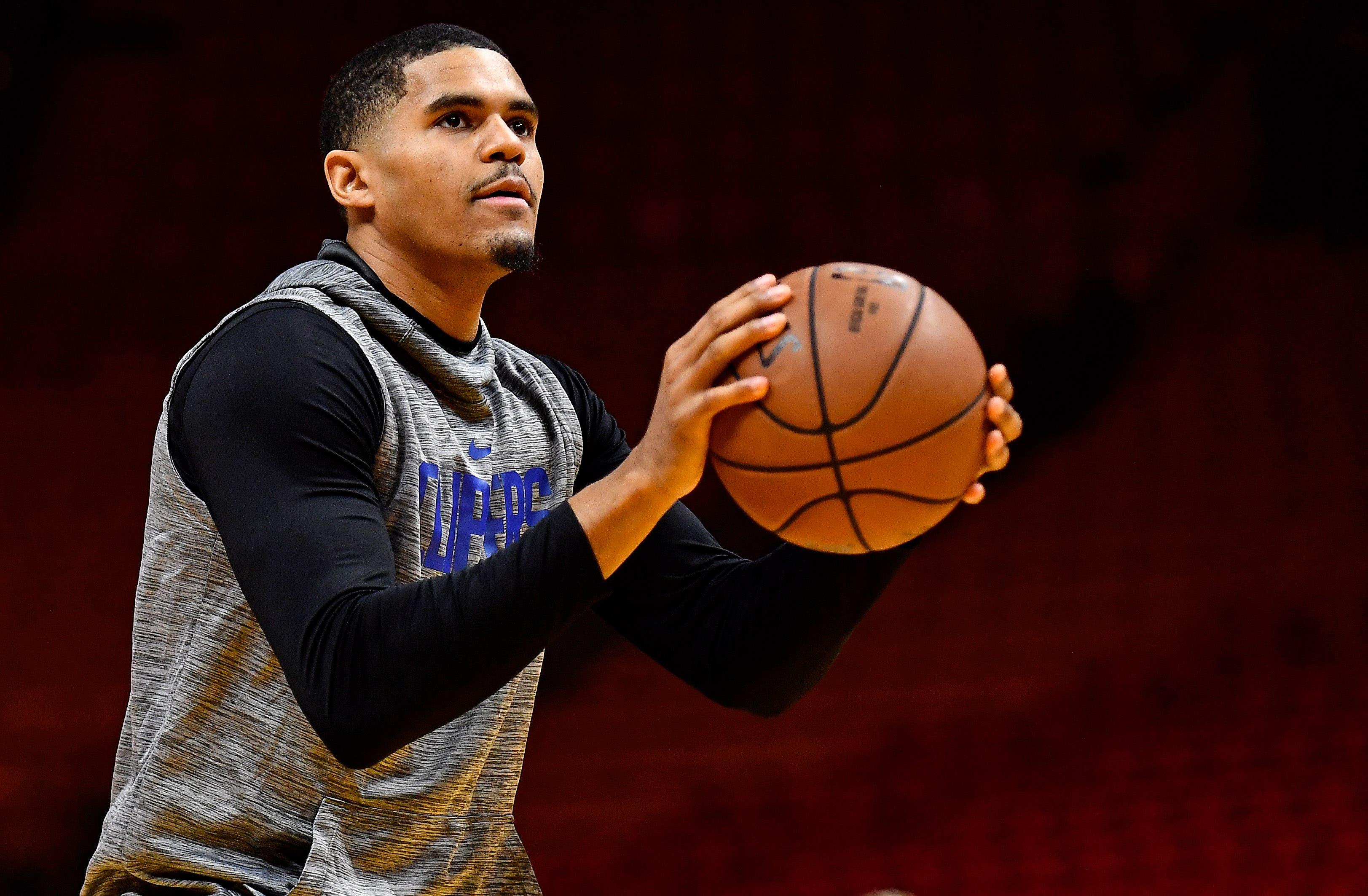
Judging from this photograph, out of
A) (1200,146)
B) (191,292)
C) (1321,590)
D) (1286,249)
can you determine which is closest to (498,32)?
(191,292)

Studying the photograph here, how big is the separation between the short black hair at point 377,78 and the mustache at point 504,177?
0.65 ft

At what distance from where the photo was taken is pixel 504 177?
5.72ft

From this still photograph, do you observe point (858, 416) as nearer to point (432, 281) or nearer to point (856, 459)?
point (856, 459)

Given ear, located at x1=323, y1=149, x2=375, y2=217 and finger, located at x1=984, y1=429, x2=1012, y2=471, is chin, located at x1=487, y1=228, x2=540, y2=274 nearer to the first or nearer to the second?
ear, located at x1=323, y1=149, x2=375, y2=217

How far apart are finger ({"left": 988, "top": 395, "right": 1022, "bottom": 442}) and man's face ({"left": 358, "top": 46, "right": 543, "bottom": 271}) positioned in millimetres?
692

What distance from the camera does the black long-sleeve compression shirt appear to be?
1.23m

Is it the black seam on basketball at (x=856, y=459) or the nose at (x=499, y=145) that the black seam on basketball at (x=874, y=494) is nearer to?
the black seam on basketball at (x=856, y=459)


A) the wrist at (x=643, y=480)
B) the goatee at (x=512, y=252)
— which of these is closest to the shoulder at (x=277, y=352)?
the goatee at (x=512, y=252)

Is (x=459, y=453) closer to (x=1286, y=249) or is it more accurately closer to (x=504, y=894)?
(x=504, y=894)

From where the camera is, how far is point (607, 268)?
345 centimetres

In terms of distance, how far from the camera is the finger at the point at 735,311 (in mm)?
1255

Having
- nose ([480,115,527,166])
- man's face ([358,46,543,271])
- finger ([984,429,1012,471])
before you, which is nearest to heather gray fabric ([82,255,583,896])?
man's face ([358,46,543,271])

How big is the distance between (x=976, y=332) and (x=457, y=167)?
196 cm

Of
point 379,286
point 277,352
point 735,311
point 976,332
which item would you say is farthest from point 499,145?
point 976,332
